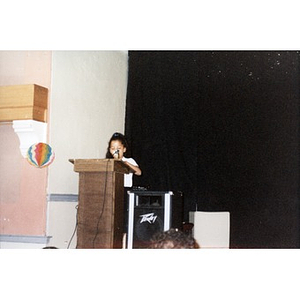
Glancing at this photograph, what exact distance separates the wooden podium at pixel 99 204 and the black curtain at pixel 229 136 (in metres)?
1.05

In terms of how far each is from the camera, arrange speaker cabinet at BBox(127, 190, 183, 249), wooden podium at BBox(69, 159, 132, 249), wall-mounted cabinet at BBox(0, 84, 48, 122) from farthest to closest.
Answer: wall-mounted cabinet at BBox(0, 84, 48, 122) → speaker cabinet at BBox(127, 190, 183, 249) → wooden podium at BBox(69, 159, 132, 249)

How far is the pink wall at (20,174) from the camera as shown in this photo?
2664 millimetres

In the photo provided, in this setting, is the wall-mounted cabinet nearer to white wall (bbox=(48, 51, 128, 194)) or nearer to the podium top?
white wall (bbox=(48, 51, 128, 194))

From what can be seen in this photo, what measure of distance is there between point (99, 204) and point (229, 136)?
1.25 m

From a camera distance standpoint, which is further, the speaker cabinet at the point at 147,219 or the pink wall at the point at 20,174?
the pink wall at the point at 20,174

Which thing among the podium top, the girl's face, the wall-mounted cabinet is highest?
the wall-mounted cabinet

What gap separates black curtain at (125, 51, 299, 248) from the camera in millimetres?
2889

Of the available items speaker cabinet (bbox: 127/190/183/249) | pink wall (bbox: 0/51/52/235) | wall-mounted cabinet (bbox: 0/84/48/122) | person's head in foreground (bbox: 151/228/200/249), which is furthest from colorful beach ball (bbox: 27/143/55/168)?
person's head in foreground (bbox: 151/228/200/249)

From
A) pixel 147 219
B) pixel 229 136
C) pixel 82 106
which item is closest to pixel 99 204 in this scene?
pixel 147 219

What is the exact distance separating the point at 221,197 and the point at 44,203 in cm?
124

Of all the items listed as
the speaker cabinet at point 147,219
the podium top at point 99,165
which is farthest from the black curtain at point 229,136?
the podium top at point 99,165

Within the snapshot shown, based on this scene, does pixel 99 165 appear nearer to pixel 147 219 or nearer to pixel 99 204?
pixel 99 204

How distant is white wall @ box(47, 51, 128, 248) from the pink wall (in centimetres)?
6

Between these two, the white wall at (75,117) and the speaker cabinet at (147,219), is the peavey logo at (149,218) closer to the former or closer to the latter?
the speaker cabinet at (147,219)
